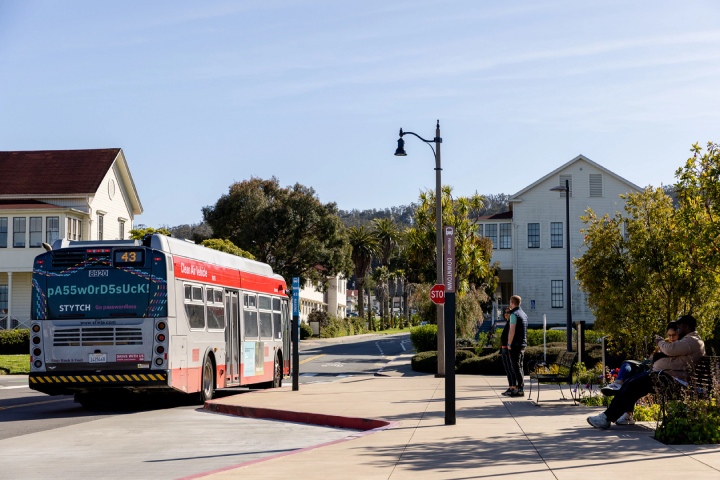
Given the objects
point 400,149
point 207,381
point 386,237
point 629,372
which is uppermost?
point 386,237

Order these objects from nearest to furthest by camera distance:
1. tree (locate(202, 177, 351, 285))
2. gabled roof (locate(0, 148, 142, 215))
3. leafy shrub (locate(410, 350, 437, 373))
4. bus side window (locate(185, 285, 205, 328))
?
bus side window (locate(185, 285, 205, 328)) → leafy shrub (locate(410, 350, 437, 373)) → gabled roof (locate(0, 148, 142, 215)) → tree (locate(202, 177, 351, 285))

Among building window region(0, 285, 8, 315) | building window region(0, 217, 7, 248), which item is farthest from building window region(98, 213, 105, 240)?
building window region(0, 285, 8, 315)

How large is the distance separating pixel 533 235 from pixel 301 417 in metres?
44.0

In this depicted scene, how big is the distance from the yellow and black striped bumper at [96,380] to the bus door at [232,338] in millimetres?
4054

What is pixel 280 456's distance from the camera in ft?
37.4

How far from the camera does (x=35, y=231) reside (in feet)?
176

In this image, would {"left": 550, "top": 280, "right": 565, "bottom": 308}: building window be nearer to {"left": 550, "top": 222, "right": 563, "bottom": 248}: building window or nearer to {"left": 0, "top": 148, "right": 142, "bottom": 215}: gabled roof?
{"left": 550, "top": 222, "right": 563, "bottom": 248}: building window

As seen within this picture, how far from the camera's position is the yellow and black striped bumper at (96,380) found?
61.3 feet

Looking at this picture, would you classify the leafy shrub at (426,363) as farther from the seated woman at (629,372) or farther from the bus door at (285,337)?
the seated woman at (629,372)

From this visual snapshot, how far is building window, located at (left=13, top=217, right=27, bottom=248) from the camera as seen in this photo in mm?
53562

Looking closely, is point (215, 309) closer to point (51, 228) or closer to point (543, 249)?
point (51, 228)

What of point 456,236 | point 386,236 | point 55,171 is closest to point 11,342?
point 55,171

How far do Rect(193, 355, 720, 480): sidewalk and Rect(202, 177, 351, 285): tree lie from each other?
54380mm

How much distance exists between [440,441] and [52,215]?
44.5 m
